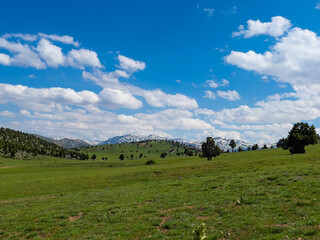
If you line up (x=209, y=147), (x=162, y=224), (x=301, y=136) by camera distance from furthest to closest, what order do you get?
(x=209, y=147) → (x=301, y=136) → (x=162, y=224)

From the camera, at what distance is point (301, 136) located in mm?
94750

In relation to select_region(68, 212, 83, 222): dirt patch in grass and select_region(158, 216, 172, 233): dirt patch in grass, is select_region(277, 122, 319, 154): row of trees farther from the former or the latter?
select_region(68, 212, 83, 222): dirt patch in grass

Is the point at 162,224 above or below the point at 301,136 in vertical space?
below

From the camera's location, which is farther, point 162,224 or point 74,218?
point 74,218

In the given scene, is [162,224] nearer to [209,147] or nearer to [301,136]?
[301,136]

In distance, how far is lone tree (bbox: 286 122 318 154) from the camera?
311 ft

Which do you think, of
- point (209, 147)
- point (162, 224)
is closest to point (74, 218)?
point (162, 224)

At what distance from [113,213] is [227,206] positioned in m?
11.8

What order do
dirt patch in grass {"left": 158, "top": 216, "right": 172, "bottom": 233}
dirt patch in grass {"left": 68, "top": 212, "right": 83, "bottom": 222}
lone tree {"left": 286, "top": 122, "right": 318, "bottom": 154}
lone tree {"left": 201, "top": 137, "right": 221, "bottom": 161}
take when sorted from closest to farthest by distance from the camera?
1. dirt patch in grass {"left": 158, "top": 216, "right": 172, "bottom": 233}
2. dirt patch in grass {"left": 68, "top": 212, "right": 83, "bottom": 222}
3. lone tree {"left": 286, "top": 122, "right": 318, "bottom": 154}
4. lone tree {"left": 201, "top": 137, "right": 221, "bottom": 161}

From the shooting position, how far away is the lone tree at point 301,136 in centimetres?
9475

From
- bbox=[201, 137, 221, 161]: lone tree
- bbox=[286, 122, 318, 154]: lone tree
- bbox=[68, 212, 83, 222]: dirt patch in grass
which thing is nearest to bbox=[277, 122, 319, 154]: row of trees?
bbox=[286, 122, 318, 154]: lone tree

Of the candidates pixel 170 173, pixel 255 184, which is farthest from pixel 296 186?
pixel 170 173

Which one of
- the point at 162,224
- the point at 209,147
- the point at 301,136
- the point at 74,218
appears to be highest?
the point at 301,136

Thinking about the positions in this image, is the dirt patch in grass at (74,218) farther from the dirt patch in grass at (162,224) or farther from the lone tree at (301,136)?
the lone tree at (301,136)
